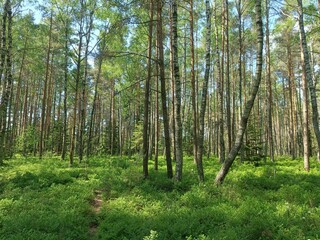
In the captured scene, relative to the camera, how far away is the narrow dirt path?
22.7ft

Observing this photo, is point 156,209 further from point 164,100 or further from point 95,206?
point 164,100

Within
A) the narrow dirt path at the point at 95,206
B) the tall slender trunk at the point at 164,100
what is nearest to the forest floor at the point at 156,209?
the narrow dirt path at the point at 95,206

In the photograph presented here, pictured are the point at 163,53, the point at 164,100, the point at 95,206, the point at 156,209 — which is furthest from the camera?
the point at 163,53

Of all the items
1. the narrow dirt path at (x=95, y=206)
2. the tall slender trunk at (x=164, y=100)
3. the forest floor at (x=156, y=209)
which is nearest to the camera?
the forest floor at (x=156, y=209)

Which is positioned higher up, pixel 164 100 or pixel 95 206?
pixel 164 100

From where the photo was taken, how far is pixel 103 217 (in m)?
7.48

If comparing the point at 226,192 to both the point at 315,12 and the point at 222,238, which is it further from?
the point at 315,12

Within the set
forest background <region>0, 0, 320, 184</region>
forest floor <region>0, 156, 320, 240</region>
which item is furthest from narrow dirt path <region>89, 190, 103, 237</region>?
forest background <region>0, 0, 320, 184</region>

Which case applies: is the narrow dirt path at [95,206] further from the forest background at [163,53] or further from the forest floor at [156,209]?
the forest background at [163,53]

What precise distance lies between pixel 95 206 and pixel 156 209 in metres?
2.18

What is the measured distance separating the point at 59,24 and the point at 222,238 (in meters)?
21.3

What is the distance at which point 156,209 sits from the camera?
25.5 ft

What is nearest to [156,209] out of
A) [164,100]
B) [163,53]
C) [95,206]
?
[95,206]

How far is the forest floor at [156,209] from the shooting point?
20.5 feet
